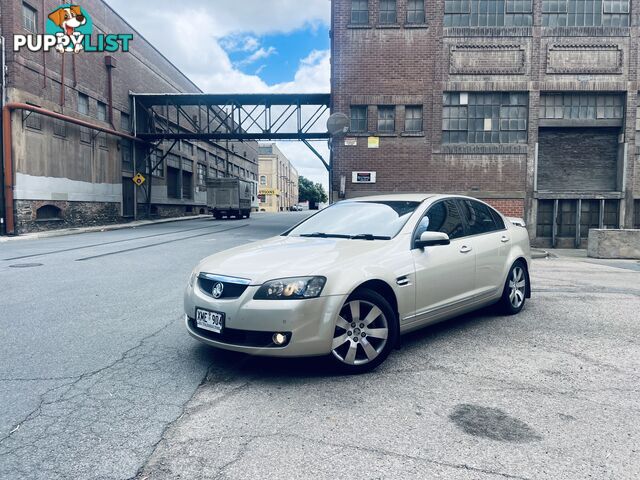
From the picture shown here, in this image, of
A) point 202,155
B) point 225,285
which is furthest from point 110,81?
point 225,285

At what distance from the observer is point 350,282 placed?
152 inches

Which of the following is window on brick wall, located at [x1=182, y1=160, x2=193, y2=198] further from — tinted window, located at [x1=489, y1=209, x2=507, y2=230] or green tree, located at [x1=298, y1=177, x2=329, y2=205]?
green tree, located at [x1=298, y1=177, x2=329, y2=205]

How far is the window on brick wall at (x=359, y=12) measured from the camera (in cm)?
1798

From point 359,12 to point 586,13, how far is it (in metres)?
8.21

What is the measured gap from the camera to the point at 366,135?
18391 millimetres

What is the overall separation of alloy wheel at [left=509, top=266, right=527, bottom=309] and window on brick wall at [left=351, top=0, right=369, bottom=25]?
14.5 metres

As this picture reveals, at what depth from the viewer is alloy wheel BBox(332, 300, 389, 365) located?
3.87 m

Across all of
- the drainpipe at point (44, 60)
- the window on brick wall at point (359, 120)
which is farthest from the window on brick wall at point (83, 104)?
the window on brick wall at point (359, 120)

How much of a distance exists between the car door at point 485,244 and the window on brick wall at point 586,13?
15.3 metres

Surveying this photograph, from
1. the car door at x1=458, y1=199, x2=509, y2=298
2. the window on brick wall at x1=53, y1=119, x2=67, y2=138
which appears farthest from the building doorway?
the car door at x1=458, y1=199, x2=509, y2=298

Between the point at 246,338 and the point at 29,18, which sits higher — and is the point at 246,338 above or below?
below

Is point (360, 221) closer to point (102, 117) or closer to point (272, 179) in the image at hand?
point (102, 117)

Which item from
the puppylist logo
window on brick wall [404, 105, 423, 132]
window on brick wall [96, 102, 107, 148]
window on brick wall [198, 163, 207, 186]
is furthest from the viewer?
window on brick wall [198, 163, 207, 186]

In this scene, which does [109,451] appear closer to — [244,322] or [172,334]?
[244,322]
